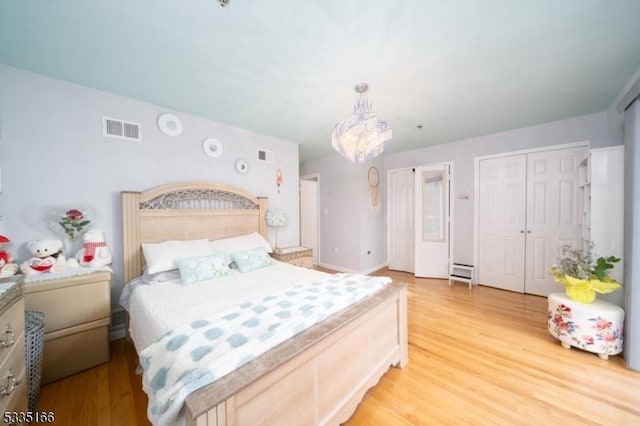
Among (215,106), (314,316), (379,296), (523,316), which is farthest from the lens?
(523,316)

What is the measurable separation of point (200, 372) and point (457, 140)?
451 cm

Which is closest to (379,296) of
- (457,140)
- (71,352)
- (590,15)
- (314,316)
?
(314,316)

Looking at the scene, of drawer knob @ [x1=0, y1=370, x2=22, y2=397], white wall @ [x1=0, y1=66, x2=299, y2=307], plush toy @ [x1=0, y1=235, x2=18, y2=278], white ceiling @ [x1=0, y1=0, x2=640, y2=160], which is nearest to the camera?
drawer knob @ [x1=0, y1=370, x2=22, y2=397]

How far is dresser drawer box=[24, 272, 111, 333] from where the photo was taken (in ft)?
5.32

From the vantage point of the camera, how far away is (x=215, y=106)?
2467mm

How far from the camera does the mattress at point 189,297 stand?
4.60 ft

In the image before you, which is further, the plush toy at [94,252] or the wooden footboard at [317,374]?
the plush toy at [94,252]

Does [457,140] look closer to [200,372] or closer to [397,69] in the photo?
[397,69]

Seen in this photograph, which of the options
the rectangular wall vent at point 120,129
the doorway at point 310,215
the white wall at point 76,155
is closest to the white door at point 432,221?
the doorway at point 310,215

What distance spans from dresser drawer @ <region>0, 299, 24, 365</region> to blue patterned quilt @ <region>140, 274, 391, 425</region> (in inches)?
22.5

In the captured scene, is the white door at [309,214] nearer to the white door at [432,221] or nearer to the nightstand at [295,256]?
the nightstand at [295,256]

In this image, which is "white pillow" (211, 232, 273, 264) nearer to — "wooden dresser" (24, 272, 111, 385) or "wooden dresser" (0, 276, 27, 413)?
"wooden dresser" (24, 272, 111, 385)

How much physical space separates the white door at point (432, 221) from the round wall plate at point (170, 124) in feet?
12.5

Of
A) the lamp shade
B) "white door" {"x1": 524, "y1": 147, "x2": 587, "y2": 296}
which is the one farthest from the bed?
"white door" {"x1": 524, "y1": 147, "x2": 587, "y2": 296}
